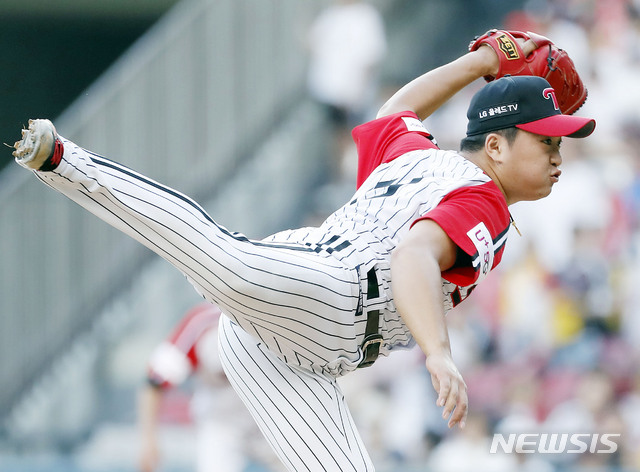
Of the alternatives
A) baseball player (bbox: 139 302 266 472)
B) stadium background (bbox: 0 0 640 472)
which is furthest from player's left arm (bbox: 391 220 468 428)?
stadium background (bbox: 0 0 640 472)

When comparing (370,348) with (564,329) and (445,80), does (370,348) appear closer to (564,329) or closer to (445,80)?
(445,80)

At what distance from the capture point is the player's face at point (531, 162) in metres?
2.96

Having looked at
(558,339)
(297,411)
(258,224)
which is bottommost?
(558,339)

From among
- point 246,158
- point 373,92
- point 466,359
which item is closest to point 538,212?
point 466,359

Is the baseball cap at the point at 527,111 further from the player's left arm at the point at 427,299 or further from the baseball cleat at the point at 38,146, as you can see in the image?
the baseball cleat at the point at 38,146

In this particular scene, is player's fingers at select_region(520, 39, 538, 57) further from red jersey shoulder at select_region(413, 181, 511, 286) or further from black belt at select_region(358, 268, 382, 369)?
black belt at select_region(358, 268, 382, 369)

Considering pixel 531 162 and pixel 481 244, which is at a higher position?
pixel 531 162

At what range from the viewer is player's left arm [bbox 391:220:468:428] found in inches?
94.9

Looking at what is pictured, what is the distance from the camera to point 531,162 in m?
2.97

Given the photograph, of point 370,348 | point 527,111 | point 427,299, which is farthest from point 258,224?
point 427,299

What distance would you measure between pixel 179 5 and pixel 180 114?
8.63 ft

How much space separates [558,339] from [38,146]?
4.98m

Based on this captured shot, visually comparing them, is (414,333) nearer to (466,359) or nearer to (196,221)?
(196,221)

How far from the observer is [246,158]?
8125 mm
